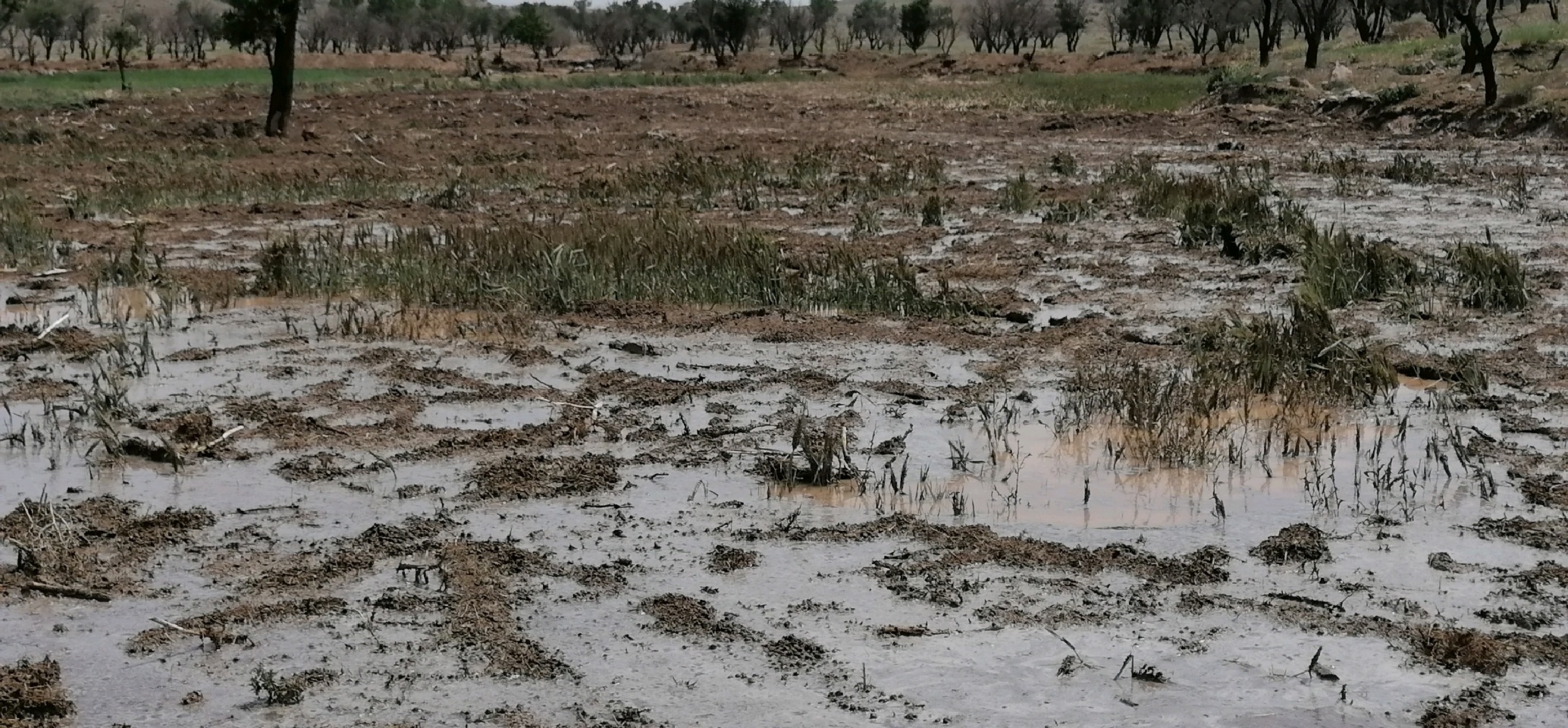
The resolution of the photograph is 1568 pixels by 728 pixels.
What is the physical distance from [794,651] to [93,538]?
320cm

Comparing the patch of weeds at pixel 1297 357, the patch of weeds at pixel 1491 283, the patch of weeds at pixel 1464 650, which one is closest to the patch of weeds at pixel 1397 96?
the patch of weeds at pixel 1491 283

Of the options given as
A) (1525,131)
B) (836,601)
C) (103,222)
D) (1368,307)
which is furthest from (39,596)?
(1525,131)

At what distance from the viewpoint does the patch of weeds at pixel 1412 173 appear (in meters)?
19.1

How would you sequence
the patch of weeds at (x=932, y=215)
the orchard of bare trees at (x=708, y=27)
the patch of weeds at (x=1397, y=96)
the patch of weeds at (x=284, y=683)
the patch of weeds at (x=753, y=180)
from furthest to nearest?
the orchard of bare trees at (x=708, y=27) < the patch of weeds at (x=1397, y=96) < the patch of weeds at (x=753, y=180) < the patch of weeds at (x=932, y=215) < the patch of weeds at (x=284, y=683)

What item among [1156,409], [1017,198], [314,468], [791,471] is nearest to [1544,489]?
[1156,409]

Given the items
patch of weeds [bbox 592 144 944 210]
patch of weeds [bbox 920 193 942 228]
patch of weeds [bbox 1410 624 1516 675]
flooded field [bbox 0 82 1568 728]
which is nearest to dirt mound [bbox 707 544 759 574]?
flooded field [bbox 0 82 1568 728]

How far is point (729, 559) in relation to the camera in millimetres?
6039

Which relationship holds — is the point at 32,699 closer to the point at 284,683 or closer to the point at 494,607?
the point at 284,683

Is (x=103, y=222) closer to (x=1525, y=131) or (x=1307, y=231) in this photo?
(x=1307, y=231)

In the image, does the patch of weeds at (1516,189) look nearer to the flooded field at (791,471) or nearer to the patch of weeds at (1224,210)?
the flooded field at (791,471)

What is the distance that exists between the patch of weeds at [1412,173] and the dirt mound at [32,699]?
1787 centimetres

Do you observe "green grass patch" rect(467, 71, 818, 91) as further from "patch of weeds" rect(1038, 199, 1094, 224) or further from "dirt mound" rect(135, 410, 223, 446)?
"dirt mound" rect(135, 410, 223, 446)

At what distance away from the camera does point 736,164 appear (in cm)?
2212

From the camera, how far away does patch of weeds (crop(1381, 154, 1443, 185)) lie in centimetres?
1914
